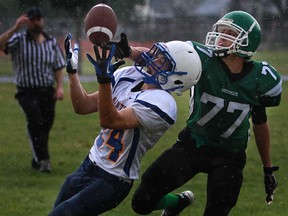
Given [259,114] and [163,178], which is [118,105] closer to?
[163,178]

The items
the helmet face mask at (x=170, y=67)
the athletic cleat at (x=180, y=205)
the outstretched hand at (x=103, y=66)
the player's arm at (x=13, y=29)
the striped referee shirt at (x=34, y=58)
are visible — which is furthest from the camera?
the striped referee shirt at (x=34, y=58)

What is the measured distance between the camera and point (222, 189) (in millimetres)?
5363

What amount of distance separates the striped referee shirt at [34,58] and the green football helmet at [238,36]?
3981 millimetres

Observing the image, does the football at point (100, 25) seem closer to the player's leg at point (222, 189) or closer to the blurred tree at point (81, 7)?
the player's leg at point (222, 189)

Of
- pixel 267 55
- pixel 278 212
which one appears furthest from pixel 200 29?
pixel 278 212

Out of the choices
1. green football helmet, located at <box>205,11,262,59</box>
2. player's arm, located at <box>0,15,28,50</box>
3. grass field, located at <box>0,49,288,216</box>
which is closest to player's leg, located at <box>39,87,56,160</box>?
grass field, located at <box>0,49,288,216</box>

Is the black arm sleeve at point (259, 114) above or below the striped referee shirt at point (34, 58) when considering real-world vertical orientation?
above

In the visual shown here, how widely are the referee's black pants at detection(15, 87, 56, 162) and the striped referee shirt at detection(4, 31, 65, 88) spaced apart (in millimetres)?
104

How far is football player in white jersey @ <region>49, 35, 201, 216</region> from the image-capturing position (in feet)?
15.0

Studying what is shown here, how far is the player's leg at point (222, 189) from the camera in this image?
5363mm

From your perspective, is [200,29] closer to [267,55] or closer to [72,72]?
[267,55]

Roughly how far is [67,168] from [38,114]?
27.5 inches

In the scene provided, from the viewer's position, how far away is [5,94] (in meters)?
17.6

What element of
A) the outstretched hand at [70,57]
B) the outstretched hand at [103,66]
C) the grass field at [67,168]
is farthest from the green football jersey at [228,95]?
the grass field at [67,168]
